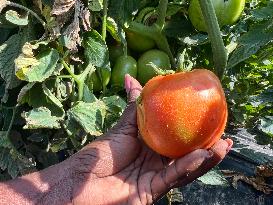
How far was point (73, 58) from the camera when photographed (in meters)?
1.39

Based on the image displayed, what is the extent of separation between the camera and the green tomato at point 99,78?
1417mm

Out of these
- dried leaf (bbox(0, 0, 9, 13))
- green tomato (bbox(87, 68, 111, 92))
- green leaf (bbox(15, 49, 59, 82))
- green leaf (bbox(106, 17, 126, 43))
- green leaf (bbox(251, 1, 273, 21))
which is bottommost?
green tomato (bbox(87, 68, 111, 92))

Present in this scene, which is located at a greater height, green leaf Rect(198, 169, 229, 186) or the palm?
the palm

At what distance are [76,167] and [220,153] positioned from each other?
324 millimetres

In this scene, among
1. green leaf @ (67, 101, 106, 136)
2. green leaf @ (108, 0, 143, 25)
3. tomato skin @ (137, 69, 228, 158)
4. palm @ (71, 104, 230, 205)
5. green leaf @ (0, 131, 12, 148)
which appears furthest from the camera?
green leaf @ (0, 131, 12, 148)

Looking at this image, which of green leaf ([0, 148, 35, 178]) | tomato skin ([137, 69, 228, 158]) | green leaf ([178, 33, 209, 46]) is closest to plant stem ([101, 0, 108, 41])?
green leaf ([178, 33, 209, 46])

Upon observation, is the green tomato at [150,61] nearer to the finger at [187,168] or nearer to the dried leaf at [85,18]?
the dried leaf at [85,18]

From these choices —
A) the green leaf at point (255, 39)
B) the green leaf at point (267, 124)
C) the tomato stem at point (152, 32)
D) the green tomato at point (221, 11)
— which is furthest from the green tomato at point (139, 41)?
the green leaf at point (267, 124)

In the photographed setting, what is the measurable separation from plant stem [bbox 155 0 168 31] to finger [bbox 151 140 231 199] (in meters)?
0.39

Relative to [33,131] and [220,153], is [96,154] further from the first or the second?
[33,131]

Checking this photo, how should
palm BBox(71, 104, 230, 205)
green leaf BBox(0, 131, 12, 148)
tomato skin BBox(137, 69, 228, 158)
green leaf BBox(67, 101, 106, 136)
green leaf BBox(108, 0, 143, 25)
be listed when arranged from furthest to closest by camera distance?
green leaf BBox(0, 131, 12, 148)
green leaf BBox(108, 0, 143, 25)
green leaf BBox(67, 101, 106, 136)
palm BBox(71, 104, 230, 205)
tomato skin BBox(137, 69, 228, 158)

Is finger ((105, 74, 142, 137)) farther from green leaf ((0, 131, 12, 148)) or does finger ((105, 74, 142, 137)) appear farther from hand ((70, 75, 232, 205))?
green leaf ((0, 131, 12, 148))

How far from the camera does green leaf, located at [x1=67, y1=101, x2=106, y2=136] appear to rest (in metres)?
1.30

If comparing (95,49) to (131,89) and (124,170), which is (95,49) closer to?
(131,89)
